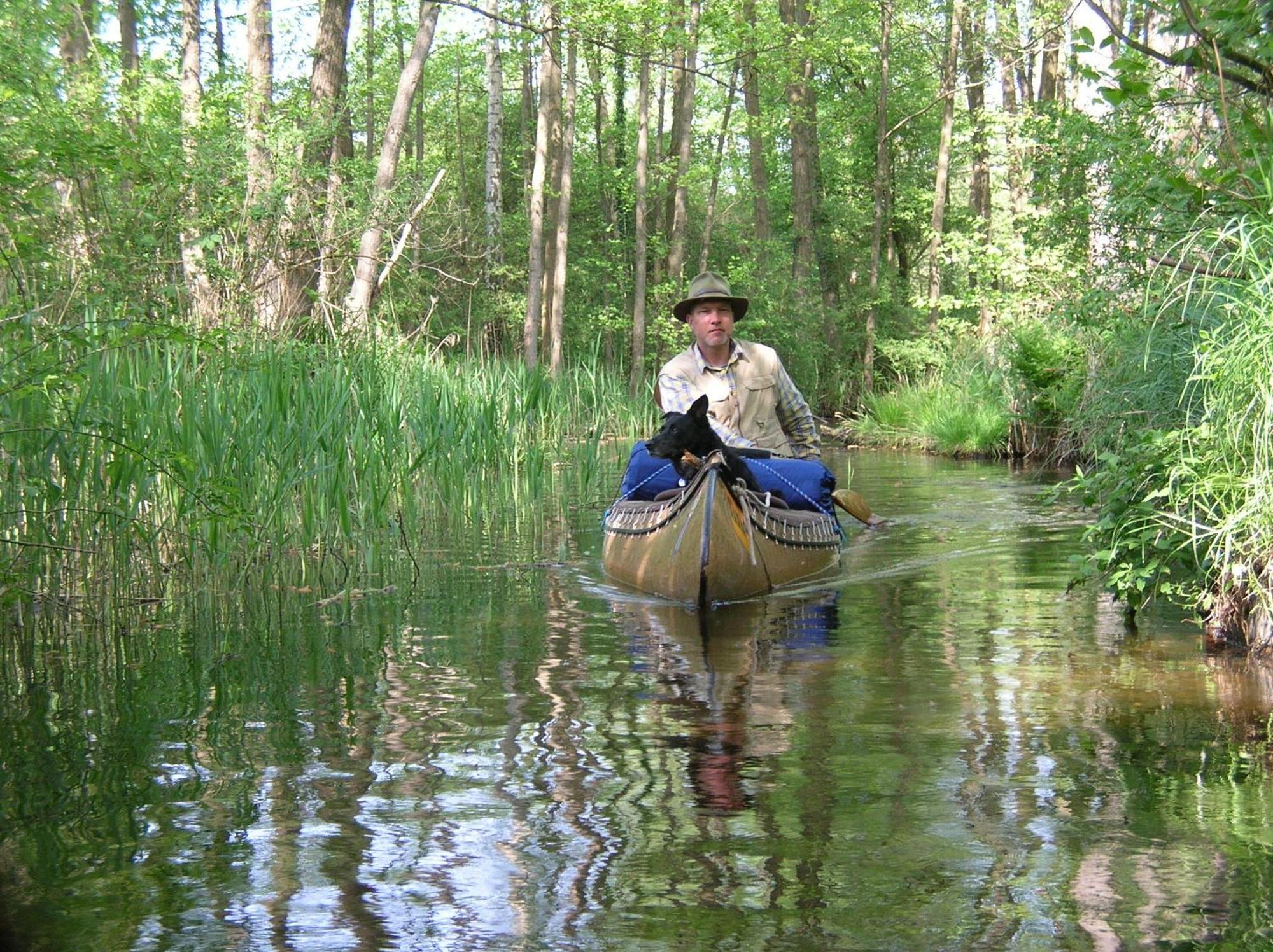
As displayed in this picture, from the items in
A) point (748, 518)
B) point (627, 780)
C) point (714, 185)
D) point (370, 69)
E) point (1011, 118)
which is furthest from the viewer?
point (370, 69)

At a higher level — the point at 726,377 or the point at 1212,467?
the point at 726,377

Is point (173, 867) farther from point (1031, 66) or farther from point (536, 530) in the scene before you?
point (1031, 66)

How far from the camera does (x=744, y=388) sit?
33.4ft

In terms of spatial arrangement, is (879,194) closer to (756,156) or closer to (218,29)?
(756,156)

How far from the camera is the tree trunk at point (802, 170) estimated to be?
29.0 metres

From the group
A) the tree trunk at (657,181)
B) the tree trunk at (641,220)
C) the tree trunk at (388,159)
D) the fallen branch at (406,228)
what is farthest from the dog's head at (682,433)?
the tree trunk at (657,181)

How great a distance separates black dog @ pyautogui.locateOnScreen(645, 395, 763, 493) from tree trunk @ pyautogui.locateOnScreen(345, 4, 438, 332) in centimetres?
763

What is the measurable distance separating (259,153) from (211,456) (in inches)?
273

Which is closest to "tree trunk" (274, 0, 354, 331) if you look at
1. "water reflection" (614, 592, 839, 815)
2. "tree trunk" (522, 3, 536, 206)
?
"water reflection" (614, 592, 839, 815)

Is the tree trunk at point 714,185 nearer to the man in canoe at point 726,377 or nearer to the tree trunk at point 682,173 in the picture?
the tree trunk at point 682,173

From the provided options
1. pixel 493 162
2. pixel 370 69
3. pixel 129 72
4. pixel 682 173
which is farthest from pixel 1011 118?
pixel 370 69

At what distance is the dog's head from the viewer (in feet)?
27.8

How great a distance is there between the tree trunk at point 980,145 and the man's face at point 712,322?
12.4 m

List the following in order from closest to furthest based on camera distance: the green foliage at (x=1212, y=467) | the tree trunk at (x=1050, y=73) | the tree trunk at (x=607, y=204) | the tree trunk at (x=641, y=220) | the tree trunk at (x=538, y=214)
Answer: the green foliage at (x=1212, y=467) → the tree trunk at (x=538, y=214) → the tree trunk at (x=641, y=220) → the tree trunk at (x=1050, y=73) → the tree trunk at (x=607, y=204)
